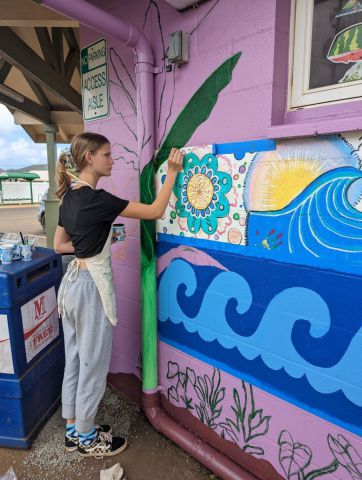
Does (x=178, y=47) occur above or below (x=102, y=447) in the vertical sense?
above

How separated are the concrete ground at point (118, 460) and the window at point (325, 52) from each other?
209 centimetres

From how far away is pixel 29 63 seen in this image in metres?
4.66

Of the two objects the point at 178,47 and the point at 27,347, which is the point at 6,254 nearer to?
the point at 27,347

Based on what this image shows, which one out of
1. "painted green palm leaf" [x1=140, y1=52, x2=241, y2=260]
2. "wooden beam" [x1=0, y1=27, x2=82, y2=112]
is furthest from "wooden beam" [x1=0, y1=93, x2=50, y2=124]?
"painted green palm leaf" [x1=140, y1=52, x2=241, y2=260]

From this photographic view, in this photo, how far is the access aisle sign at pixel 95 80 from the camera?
2.48 metres

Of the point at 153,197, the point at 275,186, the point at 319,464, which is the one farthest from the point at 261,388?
the point at 153,197

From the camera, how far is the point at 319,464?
1598 mm

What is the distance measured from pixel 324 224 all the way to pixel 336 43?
76cm

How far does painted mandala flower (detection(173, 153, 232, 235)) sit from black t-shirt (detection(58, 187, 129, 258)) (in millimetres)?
373

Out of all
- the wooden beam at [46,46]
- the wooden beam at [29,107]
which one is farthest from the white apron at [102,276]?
the wooden beam at [29,107]

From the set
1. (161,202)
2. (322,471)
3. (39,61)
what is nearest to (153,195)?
(161,202)

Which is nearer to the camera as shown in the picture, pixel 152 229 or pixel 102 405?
pixel 152 229

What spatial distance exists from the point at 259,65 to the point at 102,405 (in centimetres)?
250

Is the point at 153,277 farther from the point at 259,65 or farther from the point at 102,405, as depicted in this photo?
the point at 259,65
